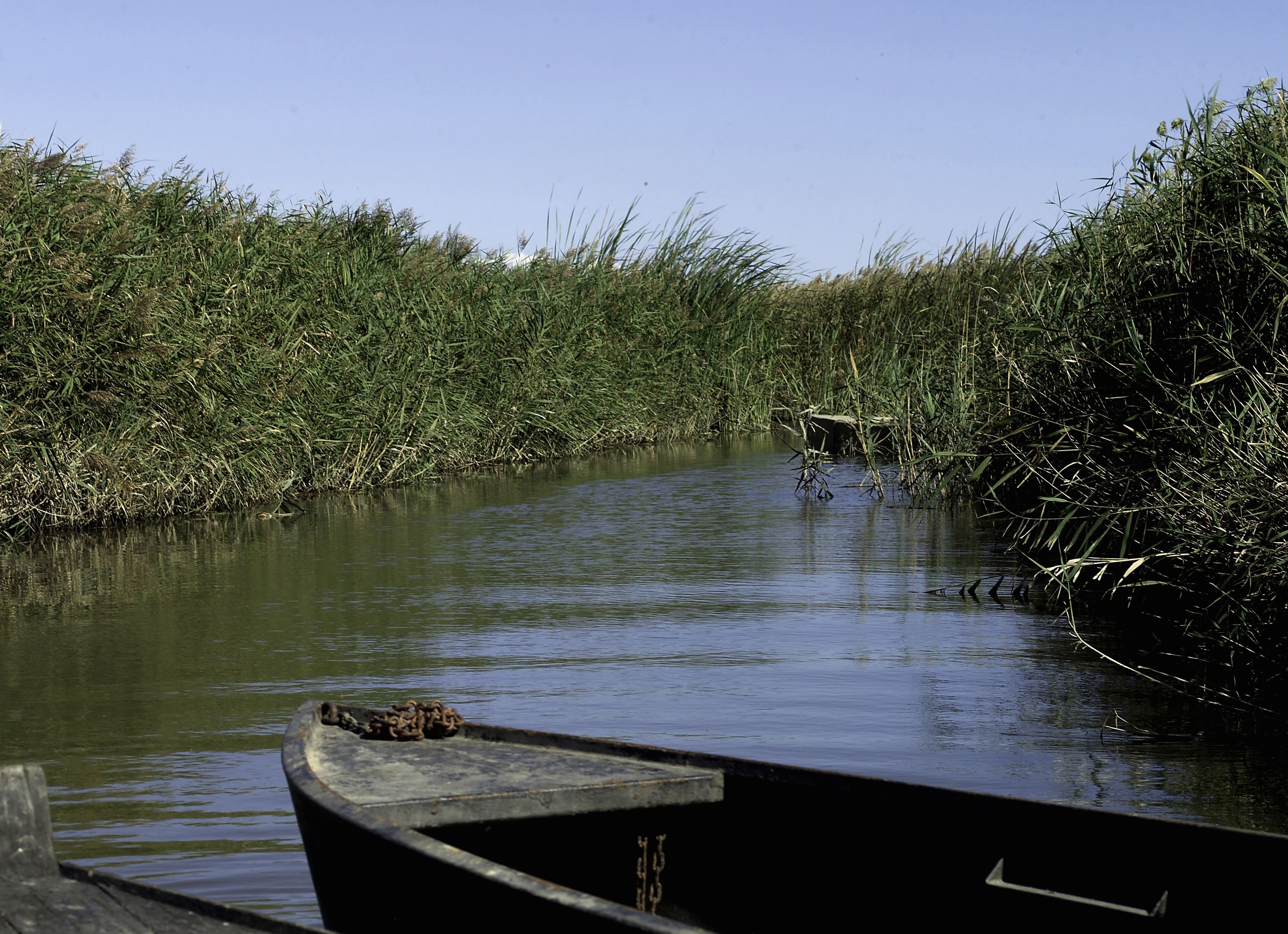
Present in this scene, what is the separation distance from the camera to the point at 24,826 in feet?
9.70

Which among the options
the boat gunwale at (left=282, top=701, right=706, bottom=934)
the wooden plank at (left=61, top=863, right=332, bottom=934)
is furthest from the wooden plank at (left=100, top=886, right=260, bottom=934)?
the boat gunwale at (left=282, top=701, right=706, bottom=934)

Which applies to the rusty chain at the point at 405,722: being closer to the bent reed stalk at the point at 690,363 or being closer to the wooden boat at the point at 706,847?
the wooden boat at the point at 706,847

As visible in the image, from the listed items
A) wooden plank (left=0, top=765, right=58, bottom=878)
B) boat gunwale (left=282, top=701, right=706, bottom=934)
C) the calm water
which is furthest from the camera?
the calm water

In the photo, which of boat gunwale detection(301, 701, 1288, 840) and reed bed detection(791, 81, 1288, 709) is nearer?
boat gunwale detection(301, 701, 1288, 840)

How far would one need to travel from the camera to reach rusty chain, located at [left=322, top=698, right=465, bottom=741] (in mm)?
4156

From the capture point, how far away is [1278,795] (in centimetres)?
476

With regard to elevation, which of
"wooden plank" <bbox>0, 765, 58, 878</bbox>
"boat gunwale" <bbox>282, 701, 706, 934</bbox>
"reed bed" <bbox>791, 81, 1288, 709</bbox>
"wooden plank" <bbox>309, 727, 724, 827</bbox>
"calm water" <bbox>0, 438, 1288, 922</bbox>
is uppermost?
"reed bed" <bbox>791, 81, 1288, 709</bbox>

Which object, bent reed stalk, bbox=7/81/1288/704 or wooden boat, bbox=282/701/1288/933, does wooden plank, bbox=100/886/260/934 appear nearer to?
wooden boat, bbox=282/701/1288/933

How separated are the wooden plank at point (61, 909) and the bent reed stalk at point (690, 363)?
4174mm

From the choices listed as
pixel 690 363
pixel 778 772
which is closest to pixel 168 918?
pixel 778 772

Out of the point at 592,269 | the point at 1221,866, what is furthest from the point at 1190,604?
the point at 592,269

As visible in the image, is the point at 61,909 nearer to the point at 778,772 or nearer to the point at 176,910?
the point at 176,910

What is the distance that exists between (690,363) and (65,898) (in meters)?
18.5

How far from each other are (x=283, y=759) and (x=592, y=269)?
16523 mm
